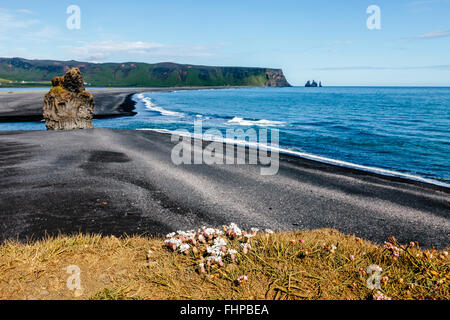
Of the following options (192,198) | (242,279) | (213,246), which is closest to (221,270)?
(242,279)

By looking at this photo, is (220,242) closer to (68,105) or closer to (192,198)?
(192,198)

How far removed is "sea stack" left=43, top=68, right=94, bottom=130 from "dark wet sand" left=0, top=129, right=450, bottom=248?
13.3 m

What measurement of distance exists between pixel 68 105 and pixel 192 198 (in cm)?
2530

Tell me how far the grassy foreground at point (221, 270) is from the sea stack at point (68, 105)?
89.6ft

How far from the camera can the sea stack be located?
27781 millimetres

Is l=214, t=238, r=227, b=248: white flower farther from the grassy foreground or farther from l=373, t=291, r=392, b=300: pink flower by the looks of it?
l=373, t=291, r=392, b=300: pink flower

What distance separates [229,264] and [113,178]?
870 centimetres

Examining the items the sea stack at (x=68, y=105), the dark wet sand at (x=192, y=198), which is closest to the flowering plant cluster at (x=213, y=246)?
the dark wet sand at (x=192, y=198)

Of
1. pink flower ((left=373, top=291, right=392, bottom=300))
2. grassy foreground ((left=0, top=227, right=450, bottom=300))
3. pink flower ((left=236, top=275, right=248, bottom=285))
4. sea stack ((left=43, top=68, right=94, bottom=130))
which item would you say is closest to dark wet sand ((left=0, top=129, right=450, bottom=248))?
grassy foreground ((left=0, top=227, right=450, bottom=300))

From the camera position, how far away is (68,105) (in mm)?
28297

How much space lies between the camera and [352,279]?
410 cm

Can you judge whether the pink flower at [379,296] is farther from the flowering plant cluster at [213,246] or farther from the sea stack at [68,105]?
the sea stack at [68,105]
